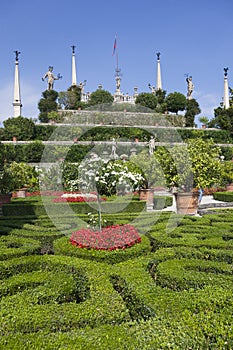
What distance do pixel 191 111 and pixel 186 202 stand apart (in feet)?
96.3

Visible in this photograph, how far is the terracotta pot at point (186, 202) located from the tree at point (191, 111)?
92.1 feet

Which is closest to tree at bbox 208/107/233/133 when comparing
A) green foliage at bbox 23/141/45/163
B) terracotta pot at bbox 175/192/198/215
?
green foliage at bbox 23/141/45/163

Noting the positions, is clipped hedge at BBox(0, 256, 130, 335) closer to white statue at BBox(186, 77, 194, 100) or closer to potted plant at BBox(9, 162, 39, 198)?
potted plant at BBox(9, 162, 39, 198)

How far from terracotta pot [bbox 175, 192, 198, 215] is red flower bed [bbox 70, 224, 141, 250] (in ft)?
13.5

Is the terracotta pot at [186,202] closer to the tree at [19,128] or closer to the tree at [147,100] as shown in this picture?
the tree at [19,128]

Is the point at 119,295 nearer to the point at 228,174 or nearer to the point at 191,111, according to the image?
the point at 228,174

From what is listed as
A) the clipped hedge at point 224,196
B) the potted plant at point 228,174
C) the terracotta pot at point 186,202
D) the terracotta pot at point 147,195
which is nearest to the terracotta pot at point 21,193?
the terracotta pot at point 147,195

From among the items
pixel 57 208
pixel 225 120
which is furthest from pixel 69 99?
pixel 57 208

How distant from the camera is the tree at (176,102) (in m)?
39.9

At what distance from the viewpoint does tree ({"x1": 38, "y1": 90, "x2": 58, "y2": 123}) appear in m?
35.2

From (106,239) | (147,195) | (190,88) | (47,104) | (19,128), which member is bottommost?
(106,239)

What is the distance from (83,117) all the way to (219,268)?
106 ft

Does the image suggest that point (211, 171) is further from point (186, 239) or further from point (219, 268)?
point (219, 268)

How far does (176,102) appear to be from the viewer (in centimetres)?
3994
